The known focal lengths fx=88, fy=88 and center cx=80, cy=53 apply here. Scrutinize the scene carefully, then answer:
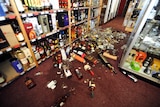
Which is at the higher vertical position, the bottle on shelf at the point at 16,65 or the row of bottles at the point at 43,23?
the row of bottles at the point at 43,23

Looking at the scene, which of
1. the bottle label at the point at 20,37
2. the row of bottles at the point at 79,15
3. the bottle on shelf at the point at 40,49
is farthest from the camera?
the row of bottles at the point at 79,15

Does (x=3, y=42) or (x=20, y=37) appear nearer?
(x=3, y=42)

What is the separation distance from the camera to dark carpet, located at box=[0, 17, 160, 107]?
129 cm

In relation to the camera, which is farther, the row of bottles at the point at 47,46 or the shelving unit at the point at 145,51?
the row of bottles at the point at 47,46

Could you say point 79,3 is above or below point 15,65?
above

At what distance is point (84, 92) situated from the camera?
4.68 ft

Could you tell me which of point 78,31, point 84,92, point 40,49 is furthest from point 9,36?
point 78,31

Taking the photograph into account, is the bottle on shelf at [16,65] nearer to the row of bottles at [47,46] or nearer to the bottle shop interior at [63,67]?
the bottle shop interior at [63,67]

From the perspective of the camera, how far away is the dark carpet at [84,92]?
50.8 inches

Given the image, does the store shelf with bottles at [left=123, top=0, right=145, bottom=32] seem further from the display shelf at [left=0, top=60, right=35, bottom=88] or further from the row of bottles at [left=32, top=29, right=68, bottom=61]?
the display shelf at [left=0, top=60, right=35, bottom=88]

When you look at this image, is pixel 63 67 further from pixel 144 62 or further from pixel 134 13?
pixel 134 13

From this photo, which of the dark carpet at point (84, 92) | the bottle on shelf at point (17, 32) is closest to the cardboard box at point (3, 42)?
the bottle on shelf at point (17, 32)

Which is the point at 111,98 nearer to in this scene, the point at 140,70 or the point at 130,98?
the point at 130,98

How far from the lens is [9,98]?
1.32 metres
